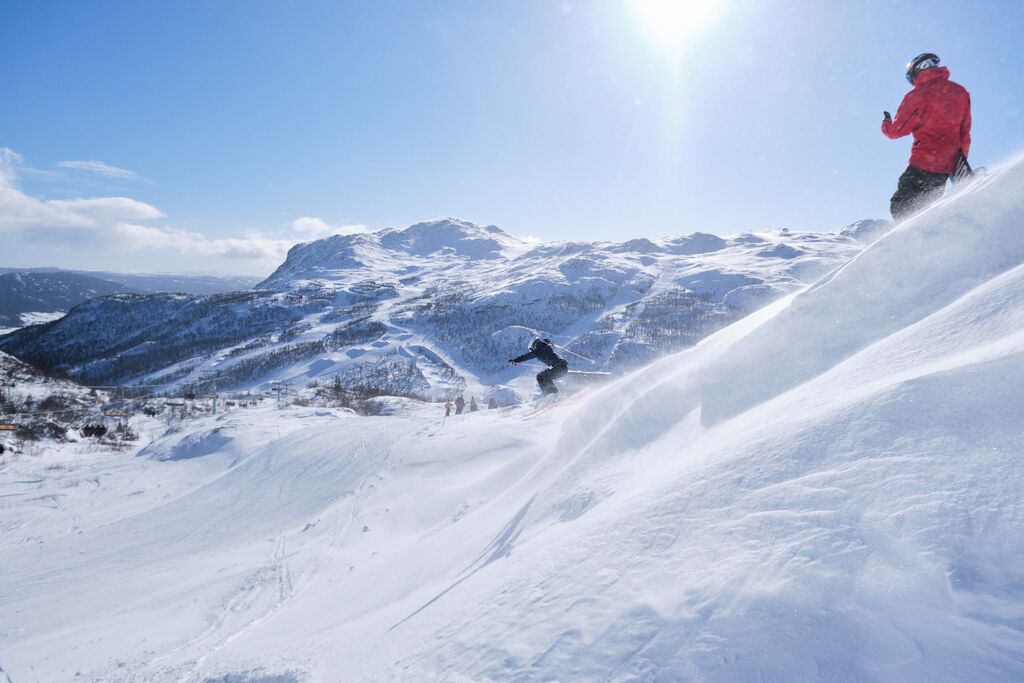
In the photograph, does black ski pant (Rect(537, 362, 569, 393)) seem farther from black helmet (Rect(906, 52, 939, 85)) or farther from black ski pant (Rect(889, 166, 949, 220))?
black helmet (Rect(906, 52, 939, 85))

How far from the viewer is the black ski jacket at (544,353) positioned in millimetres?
11836

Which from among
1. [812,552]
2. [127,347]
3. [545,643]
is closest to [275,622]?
[545,643]

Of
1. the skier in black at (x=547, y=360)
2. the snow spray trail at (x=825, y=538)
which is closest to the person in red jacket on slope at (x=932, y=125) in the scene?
the snow spray trail at (x=825, y=538)

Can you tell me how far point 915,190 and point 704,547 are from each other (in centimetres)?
988

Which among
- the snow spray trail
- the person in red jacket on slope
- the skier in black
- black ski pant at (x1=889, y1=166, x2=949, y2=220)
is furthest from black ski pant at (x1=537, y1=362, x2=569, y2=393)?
the person in red jacket on slope

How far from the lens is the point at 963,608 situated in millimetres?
1890

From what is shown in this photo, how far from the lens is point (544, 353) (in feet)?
39.9

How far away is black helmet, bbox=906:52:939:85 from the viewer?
8148 millimetres

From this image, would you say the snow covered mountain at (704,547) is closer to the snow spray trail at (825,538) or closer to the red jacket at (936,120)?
the snow spray trail at (825,538)

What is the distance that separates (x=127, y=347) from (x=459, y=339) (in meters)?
131

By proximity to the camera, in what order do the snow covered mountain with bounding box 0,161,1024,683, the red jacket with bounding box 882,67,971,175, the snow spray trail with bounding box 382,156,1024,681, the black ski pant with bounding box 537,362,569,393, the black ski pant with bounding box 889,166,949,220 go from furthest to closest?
the black ski pant with bounding box 537,362,569,393 → the black ski pant with bounding box 889,166,949,220 → the red jacket with bounding box 882,67,971,175 → the snow covered mountain with bounding box 0,161,1024,683 → the snow spray trail with bounding box 382,156,1024,681

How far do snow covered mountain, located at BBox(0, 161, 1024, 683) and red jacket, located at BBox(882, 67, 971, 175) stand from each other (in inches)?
100.0

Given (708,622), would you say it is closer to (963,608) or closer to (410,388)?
(963,608)

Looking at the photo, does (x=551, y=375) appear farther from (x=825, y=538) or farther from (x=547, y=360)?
(x=825, y=538)
